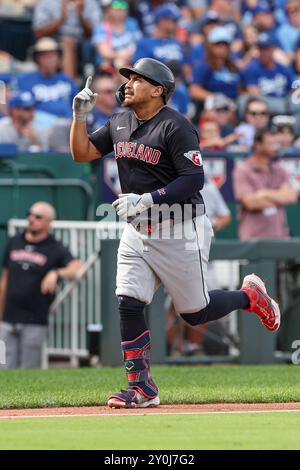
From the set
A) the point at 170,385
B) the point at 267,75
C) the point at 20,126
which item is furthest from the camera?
the point at 267,75

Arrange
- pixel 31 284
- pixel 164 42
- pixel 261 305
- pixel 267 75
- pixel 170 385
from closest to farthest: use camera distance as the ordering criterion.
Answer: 1. pixel 261 305
2. pixel 170 385
3. pixel 31 284
4. pixel 164 42
5. pixel 267 75

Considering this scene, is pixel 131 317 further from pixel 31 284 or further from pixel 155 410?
pixel 31 284

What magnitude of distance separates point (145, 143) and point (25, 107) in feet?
21.1

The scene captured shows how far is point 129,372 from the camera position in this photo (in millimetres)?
7691

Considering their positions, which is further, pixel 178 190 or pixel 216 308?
pixel 216 308

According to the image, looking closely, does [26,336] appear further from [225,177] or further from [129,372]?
[129,372]

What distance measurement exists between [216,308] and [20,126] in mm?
6578

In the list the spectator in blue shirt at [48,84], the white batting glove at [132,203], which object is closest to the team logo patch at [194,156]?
the white batting glove at [132,203]

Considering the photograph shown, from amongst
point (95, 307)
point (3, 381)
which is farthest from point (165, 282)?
point (95, 307)

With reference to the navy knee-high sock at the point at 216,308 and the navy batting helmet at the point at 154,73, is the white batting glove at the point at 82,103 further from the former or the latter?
the navy knee-high sock at the point at 216,308

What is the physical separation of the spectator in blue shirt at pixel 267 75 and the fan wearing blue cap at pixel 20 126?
13.0ft

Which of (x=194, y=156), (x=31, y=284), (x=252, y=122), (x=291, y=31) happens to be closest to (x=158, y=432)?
(x=194, y=156)

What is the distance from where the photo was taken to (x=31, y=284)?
42.3ft

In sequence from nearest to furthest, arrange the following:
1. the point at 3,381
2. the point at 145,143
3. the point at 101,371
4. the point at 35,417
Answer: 1. the point at 35,417
2. the point at 145,143
3. the point at 3,381
4. the point at 101,371
